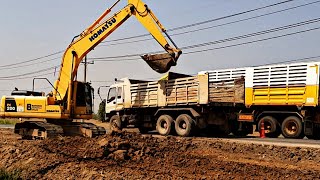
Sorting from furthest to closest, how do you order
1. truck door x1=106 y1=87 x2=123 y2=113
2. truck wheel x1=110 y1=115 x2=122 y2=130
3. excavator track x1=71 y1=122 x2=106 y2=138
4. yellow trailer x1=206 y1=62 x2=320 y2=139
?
truck door x1=106 y1=87 x2=123 y2=113
truck wheel x1=110 y1=115 x2=122 y2=130
yellow trailer x1=206 y1=62 x2=320 y2=139
excavator track x1=71 y1=122 x2=106 y2=138

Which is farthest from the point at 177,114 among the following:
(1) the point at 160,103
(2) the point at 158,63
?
(2) the point at 158,63

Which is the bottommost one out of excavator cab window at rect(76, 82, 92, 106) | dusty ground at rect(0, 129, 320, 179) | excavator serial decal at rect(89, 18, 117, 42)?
dusty ground at rect(0, 129, 320, 179)

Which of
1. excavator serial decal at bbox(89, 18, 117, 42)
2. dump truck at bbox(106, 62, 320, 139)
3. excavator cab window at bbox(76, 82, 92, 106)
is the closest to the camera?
excavator cab window at bbox(76, 82, 92, 106)

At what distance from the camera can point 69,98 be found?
1738cm

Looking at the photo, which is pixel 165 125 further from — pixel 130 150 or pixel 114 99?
pixel 130 150

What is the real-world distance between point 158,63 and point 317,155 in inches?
357

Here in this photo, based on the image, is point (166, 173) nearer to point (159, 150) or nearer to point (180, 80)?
point (159, 150)

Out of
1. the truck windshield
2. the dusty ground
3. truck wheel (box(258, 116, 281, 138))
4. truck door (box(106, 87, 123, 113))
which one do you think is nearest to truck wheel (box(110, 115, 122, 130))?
truck door (box(106, 87, 123, 113))

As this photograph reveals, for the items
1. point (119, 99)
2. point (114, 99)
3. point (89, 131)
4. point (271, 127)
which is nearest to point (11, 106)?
point (89, 131)

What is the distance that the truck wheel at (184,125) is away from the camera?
19.5 m

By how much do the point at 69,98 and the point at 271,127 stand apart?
9.88 metres

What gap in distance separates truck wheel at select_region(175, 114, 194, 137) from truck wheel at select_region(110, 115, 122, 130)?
4271 mm

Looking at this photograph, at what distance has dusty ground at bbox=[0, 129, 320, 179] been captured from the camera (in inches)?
360

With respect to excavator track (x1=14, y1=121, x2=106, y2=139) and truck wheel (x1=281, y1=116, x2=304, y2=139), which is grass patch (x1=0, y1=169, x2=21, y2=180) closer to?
excavator track (x1=14, y1=121, x2=106, y2=139)
